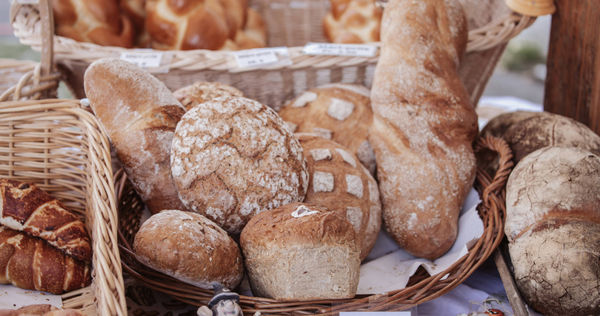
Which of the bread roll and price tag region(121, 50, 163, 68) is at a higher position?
price tag region(121, 50, 163, 68)

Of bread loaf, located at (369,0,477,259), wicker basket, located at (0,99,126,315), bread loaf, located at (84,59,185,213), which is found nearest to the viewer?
wicker basket, located at (0,99,126,315)

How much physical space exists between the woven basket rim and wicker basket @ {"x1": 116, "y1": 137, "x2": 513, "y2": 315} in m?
0.54

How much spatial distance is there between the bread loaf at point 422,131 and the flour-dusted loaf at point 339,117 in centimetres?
6

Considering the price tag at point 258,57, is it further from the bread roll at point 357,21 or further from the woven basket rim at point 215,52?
the bread roll at point 357,21

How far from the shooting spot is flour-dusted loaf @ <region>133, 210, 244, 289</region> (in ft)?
3.62

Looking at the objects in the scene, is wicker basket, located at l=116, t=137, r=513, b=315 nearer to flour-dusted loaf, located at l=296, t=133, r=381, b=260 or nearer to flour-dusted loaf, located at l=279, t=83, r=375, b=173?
flour-dusted loaf, located at l=296, t=133, r=381, b=260

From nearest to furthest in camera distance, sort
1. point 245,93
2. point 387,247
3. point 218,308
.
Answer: point 218,308, point 387,247, point 245,93

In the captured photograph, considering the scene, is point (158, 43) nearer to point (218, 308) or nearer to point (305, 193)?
point (305, 193)

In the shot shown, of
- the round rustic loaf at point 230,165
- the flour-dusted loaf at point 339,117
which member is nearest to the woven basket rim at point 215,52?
the flour-dusted loaf at point 339,117

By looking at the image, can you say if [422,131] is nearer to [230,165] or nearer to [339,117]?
[339,117]

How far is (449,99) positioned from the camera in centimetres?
161

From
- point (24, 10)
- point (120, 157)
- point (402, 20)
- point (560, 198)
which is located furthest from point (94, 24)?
point (560, 198)

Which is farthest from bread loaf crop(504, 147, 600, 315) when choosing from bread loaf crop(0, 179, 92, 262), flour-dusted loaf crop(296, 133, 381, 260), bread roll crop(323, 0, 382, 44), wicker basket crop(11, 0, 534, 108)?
bread roll crop(323, 0, 382, 44)

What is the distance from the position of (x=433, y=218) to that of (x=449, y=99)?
0.42m
